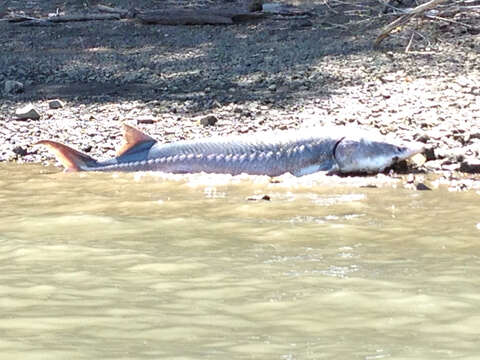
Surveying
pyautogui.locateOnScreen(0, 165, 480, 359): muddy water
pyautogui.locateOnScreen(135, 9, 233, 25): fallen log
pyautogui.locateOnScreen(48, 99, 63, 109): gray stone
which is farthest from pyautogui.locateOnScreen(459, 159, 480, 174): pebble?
pyautogui.locateOnScreen(135, 9, 233, 25): fallen log

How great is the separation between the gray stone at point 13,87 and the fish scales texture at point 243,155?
4585 millimetres

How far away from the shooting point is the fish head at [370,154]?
8844mm

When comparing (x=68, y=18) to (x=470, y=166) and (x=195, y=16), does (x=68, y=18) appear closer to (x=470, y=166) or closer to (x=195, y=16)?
(x=195, y=16)

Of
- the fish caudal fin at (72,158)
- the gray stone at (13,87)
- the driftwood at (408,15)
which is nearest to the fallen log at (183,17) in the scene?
the driftwood at (408,15)

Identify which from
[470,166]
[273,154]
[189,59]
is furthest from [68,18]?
[470,166]

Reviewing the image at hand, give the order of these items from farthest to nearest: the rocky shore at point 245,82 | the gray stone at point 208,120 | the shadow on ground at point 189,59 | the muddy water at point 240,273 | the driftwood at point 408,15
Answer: the shadow on ground at point 189,59 → the gray stone at point 208,120 → the rocky shore at point 245,82 → the driftwood at point 408,15 → the muddy water at point 240,273

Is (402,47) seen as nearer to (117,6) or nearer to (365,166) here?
(365,166)

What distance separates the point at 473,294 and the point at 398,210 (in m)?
2.55

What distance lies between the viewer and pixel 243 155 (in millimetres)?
9234

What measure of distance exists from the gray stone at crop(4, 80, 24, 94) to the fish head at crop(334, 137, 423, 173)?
6.08m

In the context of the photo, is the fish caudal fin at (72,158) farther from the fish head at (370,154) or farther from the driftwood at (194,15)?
the driftwood at (194,15)

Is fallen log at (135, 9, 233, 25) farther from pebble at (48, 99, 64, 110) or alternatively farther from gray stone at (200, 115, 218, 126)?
gray stone at (200, 115, 218, 126)

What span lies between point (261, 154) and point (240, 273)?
3.92 m

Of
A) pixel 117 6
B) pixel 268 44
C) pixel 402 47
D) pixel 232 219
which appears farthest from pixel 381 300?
pixel 117 6
